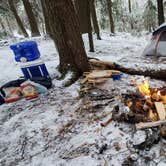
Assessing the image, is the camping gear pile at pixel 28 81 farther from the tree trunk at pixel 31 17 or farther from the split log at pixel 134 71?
the tree trunk at pixel 31 17

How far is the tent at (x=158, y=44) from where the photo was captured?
24.0 ft

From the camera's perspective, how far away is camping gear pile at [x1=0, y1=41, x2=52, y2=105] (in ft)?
19.7

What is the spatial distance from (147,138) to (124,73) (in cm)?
315

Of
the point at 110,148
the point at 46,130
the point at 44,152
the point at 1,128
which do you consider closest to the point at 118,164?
the point at 110,148

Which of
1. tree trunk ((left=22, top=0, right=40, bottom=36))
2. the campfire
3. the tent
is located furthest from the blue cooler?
tree trunk ((left=22, top=0, right=40, bottom=36))

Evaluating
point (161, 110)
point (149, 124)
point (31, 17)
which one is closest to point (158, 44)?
point (161, 110)

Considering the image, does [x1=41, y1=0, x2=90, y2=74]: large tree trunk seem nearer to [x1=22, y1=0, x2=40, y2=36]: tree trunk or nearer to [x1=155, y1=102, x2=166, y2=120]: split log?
[x1=155, y1=102, x2=166, y2=120]: split log

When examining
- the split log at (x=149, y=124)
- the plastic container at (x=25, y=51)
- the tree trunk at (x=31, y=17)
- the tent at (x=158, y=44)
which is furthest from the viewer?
the tree trunk at (x=31, y=17)

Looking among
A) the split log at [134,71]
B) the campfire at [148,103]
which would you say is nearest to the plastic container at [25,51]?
the split log at [134,71]

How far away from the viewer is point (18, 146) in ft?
13.8

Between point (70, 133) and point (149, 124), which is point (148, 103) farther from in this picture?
point (70, 133)

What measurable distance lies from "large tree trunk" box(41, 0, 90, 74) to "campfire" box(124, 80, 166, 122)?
88.3 inches

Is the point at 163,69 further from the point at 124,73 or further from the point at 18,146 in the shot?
the point at 18,146

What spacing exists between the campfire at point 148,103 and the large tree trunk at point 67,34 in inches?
88.3
